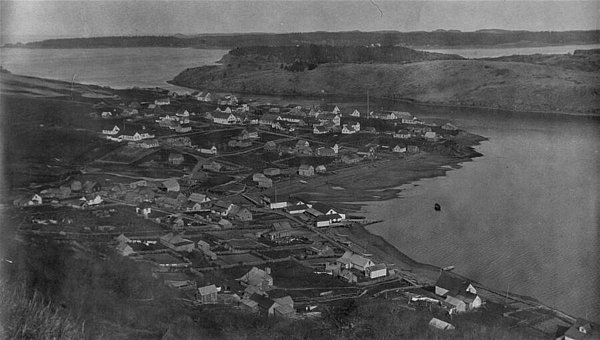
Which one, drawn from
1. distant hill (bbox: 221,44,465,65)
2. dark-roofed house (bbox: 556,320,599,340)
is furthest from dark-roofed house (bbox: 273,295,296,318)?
distant hill (bbox: 221,44,465,65)

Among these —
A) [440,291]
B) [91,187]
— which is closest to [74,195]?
[91,187]

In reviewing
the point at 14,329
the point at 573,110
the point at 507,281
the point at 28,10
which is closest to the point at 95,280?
the point at 14,329

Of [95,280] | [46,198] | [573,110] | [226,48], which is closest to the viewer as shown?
[95,280]

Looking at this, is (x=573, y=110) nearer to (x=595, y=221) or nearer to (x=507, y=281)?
(x=595, y=221)

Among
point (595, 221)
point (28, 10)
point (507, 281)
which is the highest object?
point (28, 10)

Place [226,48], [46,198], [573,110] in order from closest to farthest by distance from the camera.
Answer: [46,198], [226,48], [573,110]

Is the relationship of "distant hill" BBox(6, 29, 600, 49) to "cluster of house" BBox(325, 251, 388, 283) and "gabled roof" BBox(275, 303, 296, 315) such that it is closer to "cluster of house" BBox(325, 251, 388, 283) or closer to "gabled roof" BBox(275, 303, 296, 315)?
"cluster of house" BBox(325, 251, 388, 283)
